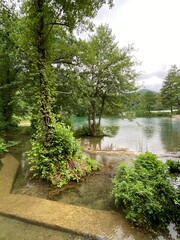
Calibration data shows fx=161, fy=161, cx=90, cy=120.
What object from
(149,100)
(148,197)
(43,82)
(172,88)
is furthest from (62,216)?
(149,100)

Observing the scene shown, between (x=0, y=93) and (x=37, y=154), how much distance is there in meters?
10.0

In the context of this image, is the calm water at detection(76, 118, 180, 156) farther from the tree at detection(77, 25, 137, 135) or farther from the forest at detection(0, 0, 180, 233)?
the tree at detection(77, 25, 137, 135)

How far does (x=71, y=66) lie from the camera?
1074cm

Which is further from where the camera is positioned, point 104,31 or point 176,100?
point 176,100

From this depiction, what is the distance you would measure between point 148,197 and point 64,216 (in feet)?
4.89

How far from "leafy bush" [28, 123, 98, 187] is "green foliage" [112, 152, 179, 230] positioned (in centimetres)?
166

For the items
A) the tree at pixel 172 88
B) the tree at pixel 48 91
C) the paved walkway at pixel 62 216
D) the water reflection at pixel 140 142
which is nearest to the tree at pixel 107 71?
the water reflection at pixel 140 142

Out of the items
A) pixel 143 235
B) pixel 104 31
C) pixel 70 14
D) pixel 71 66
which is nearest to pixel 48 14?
pixel 70 14

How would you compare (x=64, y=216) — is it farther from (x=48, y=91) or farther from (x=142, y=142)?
(x=142, y=142)

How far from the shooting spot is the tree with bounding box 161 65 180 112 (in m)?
34.8

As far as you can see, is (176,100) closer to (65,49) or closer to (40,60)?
(65,49)

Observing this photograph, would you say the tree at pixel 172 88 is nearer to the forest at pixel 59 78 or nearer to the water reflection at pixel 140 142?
the water reflection at pixel 140 142

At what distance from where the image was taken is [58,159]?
14.6ft

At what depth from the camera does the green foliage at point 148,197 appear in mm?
2574
